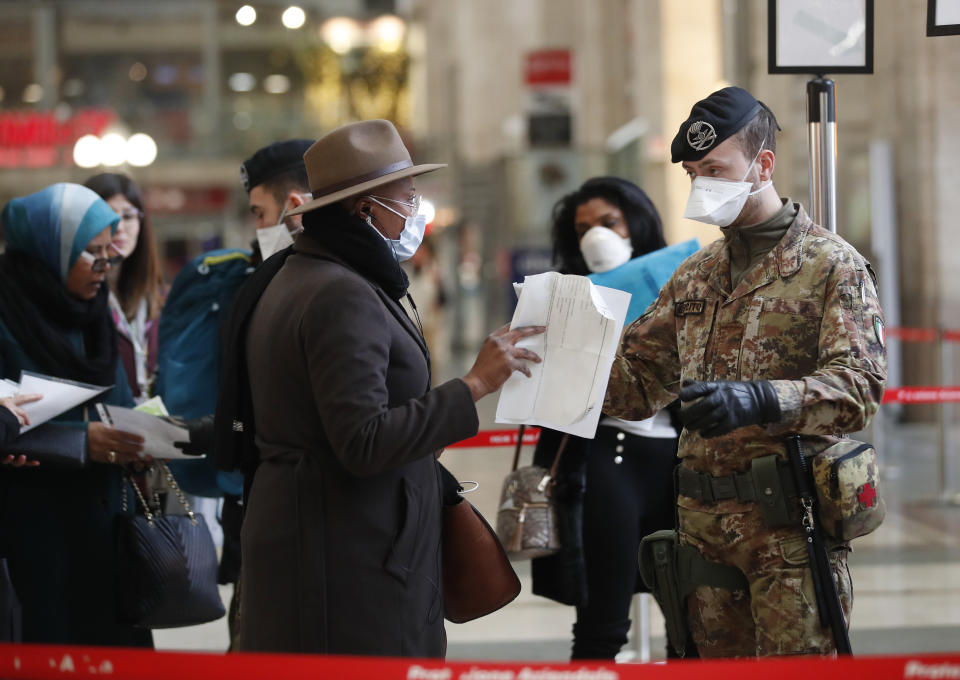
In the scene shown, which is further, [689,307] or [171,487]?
[171,487]

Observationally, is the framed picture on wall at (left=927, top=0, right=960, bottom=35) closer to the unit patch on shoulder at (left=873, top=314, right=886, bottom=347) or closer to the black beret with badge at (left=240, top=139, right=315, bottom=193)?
the unit patch on shoulder at (left=873, top=314, right=886, bottom=347)

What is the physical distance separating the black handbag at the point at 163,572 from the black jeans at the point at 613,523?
122cm

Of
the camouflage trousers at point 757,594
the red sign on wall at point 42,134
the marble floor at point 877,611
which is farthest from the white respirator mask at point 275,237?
the red sign on wall at point 42,134

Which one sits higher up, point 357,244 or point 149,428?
point 357,244

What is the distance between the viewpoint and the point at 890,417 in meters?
12.4

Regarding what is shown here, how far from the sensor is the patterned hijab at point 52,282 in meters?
3.56

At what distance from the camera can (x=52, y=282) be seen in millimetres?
3609

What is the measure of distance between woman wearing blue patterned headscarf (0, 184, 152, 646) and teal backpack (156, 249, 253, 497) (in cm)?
28

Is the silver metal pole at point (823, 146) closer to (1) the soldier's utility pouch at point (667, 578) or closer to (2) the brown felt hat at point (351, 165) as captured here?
(1) the soldier's utility pouch at point (667, 578)

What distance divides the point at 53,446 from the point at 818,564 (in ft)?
7.11

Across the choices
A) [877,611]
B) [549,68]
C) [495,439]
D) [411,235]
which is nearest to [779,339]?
[411,235]

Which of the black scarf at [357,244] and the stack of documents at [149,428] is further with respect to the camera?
the stack of documents at [149,428]

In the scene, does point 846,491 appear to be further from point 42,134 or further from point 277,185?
point 42,134

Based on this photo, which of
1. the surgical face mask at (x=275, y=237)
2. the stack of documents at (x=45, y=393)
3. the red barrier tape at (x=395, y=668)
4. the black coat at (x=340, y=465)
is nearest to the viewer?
the red barrier tape at (x=395, y=668)
